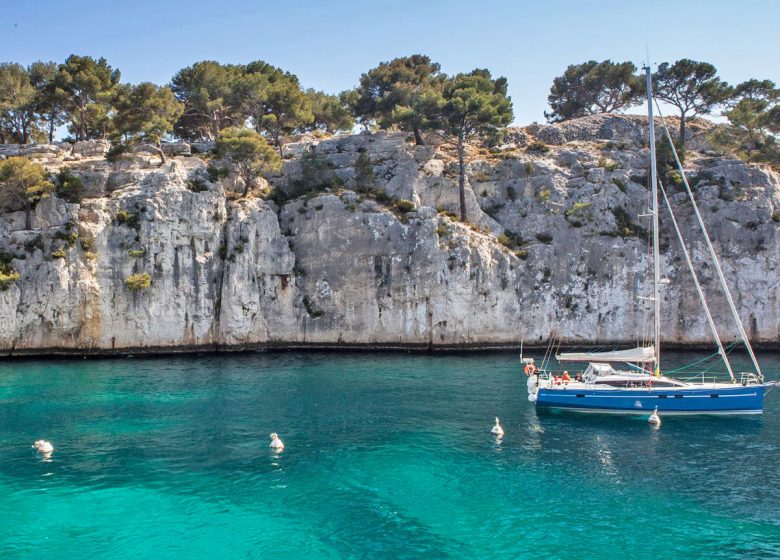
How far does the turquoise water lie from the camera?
21828 mm

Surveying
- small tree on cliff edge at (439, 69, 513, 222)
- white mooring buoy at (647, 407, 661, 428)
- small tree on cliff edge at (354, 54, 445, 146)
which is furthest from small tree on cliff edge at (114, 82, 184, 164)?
white mooring buoy at (647, 407, 661, 428)

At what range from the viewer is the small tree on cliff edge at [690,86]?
8156cm

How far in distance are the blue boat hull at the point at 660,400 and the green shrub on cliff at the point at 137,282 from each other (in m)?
41.7

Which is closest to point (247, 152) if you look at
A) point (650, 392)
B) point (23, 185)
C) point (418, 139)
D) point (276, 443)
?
point (23, 185)

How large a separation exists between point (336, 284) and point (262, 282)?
837 cm

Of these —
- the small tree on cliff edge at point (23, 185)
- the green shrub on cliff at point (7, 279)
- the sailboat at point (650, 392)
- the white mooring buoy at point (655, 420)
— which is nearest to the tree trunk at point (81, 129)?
the small tree on cliff edge at point (23, 185)

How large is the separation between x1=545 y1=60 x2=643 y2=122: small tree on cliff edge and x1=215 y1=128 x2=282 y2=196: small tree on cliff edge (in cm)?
5588

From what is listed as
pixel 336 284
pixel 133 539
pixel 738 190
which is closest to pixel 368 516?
pixel 133 539

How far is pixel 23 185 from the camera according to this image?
196 ft

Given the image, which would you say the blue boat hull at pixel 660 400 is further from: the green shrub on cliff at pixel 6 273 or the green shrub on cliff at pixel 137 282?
the green shrub on cliff at pixel 6 273

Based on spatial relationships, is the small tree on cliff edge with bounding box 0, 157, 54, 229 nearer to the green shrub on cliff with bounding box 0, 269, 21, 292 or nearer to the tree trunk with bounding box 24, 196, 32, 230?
the tree trunk with bounding box 24, 196, 32, 230

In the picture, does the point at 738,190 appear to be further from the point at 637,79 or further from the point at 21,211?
the point at 21,211

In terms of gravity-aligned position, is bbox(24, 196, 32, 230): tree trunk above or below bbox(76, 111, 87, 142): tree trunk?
below

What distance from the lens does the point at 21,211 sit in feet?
203
